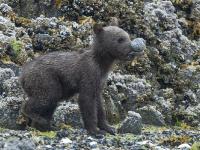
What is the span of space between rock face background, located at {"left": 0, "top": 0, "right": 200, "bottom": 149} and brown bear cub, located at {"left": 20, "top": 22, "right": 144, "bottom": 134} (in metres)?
0.59

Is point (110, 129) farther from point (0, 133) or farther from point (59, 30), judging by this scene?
point (59, 30)

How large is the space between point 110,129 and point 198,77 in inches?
165

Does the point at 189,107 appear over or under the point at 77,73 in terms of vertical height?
under

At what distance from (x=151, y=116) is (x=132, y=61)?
166 centimetres

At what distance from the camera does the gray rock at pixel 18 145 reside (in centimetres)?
953

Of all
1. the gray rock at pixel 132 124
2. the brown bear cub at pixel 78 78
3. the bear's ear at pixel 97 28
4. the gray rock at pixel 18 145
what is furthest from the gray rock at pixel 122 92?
the gray rock at pixel 18 145

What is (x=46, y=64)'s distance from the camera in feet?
42.1

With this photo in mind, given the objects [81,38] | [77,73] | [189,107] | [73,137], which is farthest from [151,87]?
[73,137]

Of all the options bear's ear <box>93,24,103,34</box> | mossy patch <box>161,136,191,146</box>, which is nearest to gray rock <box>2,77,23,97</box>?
bear's ear <box>93,24,103,34</box>

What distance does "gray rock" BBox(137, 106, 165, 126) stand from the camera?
1447cm

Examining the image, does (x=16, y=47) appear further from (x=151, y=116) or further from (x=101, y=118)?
(x=151, y=116)

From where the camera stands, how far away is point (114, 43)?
42.2 feet

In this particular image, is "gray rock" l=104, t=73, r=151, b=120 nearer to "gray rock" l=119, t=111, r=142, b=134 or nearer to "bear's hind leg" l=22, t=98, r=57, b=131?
"gray rock" l=119, t=111, r=142, b=134

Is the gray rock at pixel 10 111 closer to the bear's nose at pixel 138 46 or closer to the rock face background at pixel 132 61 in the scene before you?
the rock face background at pixel 132 61
